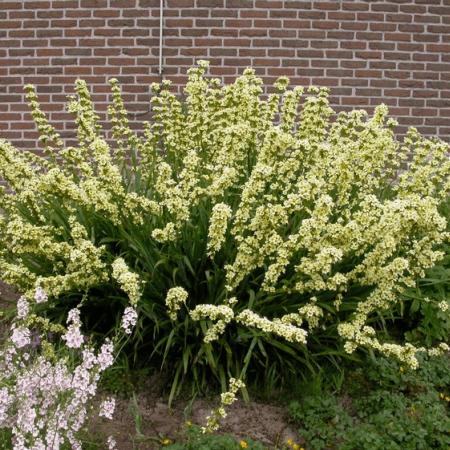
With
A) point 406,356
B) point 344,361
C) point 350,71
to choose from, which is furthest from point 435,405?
point 350,71

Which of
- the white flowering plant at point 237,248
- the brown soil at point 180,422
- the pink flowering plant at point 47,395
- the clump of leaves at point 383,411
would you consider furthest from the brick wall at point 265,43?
the pink flowering plant at point 47,395

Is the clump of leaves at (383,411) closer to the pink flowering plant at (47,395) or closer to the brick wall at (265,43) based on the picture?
the pink flowering plant at (47,395)

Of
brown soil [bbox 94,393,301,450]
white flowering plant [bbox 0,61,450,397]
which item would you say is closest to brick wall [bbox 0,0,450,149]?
white flowering plant [bbox 0,61,450,397]

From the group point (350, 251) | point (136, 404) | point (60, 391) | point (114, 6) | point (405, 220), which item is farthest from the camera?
point (114, 6)

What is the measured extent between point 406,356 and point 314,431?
0.52 meters

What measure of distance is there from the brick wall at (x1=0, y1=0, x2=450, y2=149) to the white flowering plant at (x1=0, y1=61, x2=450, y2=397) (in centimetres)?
263

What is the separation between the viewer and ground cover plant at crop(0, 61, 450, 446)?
3146mm

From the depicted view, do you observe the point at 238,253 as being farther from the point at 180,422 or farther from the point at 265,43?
the point at 265,43

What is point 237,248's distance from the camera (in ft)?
11.3

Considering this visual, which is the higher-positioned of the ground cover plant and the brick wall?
the brick wall

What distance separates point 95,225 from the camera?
379 centimetres

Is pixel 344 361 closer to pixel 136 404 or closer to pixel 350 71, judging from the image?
pixel 136 404

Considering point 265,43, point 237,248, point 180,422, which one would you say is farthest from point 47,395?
point 265,43

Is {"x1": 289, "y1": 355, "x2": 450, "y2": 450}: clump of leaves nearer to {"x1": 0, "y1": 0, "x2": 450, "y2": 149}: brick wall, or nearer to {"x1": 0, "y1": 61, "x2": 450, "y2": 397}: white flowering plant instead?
{"x1": 0, "y1": 61, "x2": 450, "y2": 397}: white flowering plant
